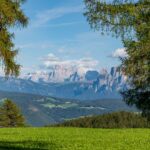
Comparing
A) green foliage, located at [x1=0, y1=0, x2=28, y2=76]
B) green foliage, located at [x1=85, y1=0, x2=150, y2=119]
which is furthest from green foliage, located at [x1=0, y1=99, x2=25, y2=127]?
green foliage, located at [x1=85, y1=0, x2=150, y2=119]

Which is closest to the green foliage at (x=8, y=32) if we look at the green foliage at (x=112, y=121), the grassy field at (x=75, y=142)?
the grassy field at (x=75, y=142)

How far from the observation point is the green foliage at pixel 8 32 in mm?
21375

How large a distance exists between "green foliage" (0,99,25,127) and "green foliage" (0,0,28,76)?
74626 mm

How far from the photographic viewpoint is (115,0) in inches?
616

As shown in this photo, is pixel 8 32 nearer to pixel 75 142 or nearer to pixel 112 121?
pixel 75 142

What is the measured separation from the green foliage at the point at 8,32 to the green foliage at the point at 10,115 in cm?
7463

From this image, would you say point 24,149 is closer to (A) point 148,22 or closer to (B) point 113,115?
(A) point 148,22

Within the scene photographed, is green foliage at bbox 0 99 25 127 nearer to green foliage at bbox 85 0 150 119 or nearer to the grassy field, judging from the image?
the grassy field

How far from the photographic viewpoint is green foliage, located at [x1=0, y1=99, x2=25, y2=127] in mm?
97188

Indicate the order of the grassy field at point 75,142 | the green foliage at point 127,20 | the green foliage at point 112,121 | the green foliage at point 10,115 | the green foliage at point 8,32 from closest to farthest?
the green foliage at point 127,20
the green foliage at point 8,32
the grassy field at point 75,142
the green foliage at point 10,115
the green foliage at point 112,121

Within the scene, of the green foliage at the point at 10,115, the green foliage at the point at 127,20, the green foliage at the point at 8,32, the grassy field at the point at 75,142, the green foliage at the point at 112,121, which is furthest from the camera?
the green foliage at the point at 112,121

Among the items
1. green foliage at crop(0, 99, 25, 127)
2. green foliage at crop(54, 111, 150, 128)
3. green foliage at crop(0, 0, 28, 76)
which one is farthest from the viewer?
green foliage at crop(54, 111, 150, 128)

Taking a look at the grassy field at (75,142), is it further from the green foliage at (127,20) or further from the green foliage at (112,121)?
the green foliage at (112,121)

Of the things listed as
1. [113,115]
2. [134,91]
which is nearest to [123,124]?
[113,115]
